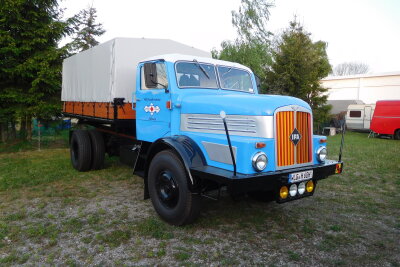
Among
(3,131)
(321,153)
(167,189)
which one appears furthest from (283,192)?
(3,131)

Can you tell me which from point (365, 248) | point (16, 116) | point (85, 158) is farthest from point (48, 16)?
point (365, 248)

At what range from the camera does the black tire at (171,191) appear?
3703mm

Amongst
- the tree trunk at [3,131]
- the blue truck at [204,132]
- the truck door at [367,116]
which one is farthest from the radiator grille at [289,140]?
the truck door at [367,116]

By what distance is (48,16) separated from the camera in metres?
11.0

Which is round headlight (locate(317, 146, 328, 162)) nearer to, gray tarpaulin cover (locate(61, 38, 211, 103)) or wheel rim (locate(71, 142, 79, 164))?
gray tarpaulin cover (locate(61, 38, 211, 103))

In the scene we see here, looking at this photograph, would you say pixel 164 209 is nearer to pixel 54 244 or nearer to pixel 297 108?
pixel 54 244

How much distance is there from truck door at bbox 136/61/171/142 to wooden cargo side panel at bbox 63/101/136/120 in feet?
2.09

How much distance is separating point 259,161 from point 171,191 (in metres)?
1.32

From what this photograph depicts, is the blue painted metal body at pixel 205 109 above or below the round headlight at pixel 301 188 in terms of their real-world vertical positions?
above

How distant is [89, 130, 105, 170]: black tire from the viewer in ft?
23.0

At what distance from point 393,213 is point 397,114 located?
14.6 m

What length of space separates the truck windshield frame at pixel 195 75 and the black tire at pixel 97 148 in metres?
3.50

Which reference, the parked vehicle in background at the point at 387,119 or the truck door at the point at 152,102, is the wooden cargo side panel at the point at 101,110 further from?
the parked vehicle in background at the point at 387,119

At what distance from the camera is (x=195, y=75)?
15.1 feet
